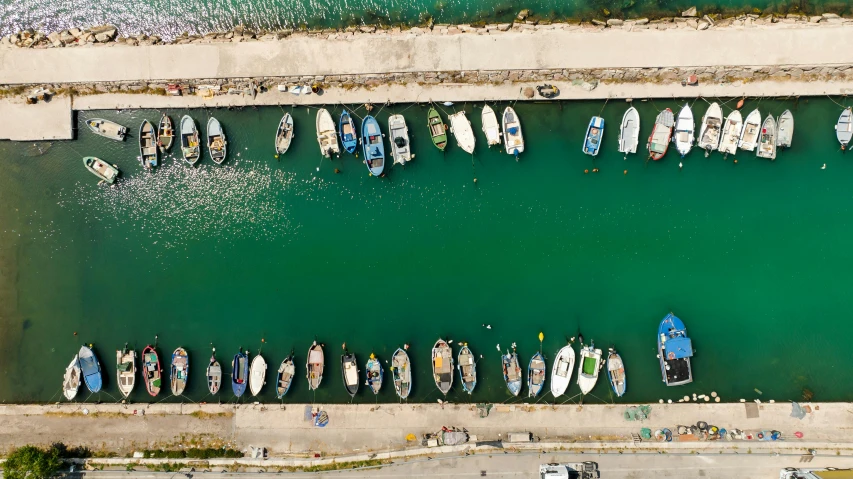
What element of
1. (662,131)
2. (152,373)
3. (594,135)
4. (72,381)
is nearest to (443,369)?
(594,135)

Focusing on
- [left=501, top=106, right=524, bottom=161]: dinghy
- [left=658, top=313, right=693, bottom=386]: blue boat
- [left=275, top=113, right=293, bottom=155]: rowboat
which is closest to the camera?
[left=658, top=313, right=693, bottom=386]: blue boat

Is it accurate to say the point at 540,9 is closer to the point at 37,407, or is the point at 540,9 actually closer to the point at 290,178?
the point at 290,178

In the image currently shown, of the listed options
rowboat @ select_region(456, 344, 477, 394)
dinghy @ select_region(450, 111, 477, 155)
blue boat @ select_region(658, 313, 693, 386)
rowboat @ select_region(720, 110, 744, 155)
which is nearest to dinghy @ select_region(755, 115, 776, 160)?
rowboat @ select_region(720, 110, 744, 155)

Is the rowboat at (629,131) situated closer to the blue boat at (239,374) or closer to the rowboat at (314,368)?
the rowboat at (314,368)

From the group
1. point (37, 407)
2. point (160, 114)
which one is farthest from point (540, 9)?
point (37, 407)

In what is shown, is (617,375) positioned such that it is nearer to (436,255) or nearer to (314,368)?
(436,255)

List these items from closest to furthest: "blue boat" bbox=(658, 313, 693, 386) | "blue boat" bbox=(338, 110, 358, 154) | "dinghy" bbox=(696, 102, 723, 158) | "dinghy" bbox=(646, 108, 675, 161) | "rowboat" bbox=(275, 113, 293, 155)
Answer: "blue boat" bbox=(658, 313, 693, 386), "dinghy" bbox=(696, 102, 723, 158), "dinghy" bbox=(646, 108, 675, 161), "blue boat" bbox=(338, 110, 358, 154), "rowboat" bbox=(275, 113, 293, 155)

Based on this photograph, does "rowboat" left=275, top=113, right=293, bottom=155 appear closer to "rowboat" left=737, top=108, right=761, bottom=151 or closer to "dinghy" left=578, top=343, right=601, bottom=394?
"dinghy" left=578, top=343, right=601, bottom=394
